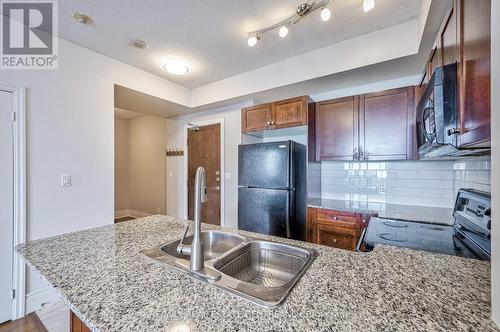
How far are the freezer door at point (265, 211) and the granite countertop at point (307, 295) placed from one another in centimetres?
139

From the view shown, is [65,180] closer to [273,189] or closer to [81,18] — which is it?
[81,18]

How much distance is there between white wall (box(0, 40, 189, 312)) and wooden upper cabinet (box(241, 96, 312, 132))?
1.65 meters

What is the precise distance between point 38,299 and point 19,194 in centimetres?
99

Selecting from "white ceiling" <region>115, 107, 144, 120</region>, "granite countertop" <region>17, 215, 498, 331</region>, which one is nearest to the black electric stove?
"granite countertop" <region>17, 215, 498, 331</region>

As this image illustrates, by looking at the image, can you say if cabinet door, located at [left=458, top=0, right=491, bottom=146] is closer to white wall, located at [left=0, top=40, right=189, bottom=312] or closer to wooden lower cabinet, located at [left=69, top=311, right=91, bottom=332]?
wooden lower cabinet, located at [left=69, top=311, right=91, bottom=332]

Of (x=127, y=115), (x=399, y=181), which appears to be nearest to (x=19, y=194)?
(x=399, y=181)

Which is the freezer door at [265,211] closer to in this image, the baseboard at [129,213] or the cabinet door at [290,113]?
the cabinet door at [290,113]

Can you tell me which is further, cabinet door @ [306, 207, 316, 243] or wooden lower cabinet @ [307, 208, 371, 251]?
cabinet door @ [306, 207, 316, 243]

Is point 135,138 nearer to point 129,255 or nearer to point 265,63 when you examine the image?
point 265,63

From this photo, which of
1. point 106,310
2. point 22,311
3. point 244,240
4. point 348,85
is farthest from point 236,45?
point 22,311

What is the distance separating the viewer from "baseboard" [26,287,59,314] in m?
1.94

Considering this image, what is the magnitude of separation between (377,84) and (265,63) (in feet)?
4.60

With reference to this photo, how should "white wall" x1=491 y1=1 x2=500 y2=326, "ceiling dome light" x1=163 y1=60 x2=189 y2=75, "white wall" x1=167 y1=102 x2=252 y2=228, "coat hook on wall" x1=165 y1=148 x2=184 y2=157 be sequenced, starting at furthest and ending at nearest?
"coat hook on wall" x1=165 y1=148 x2=184 y2=157, "white wall" x1=167 y1=102 x2=252 y2=228, "ceiling dome light" x1=163 y1=60 x2=189 y2=75, "white wall" x1=491 y1=1 x2=500 y2=326

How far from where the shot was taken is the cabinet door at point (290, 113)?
2.63 metres
